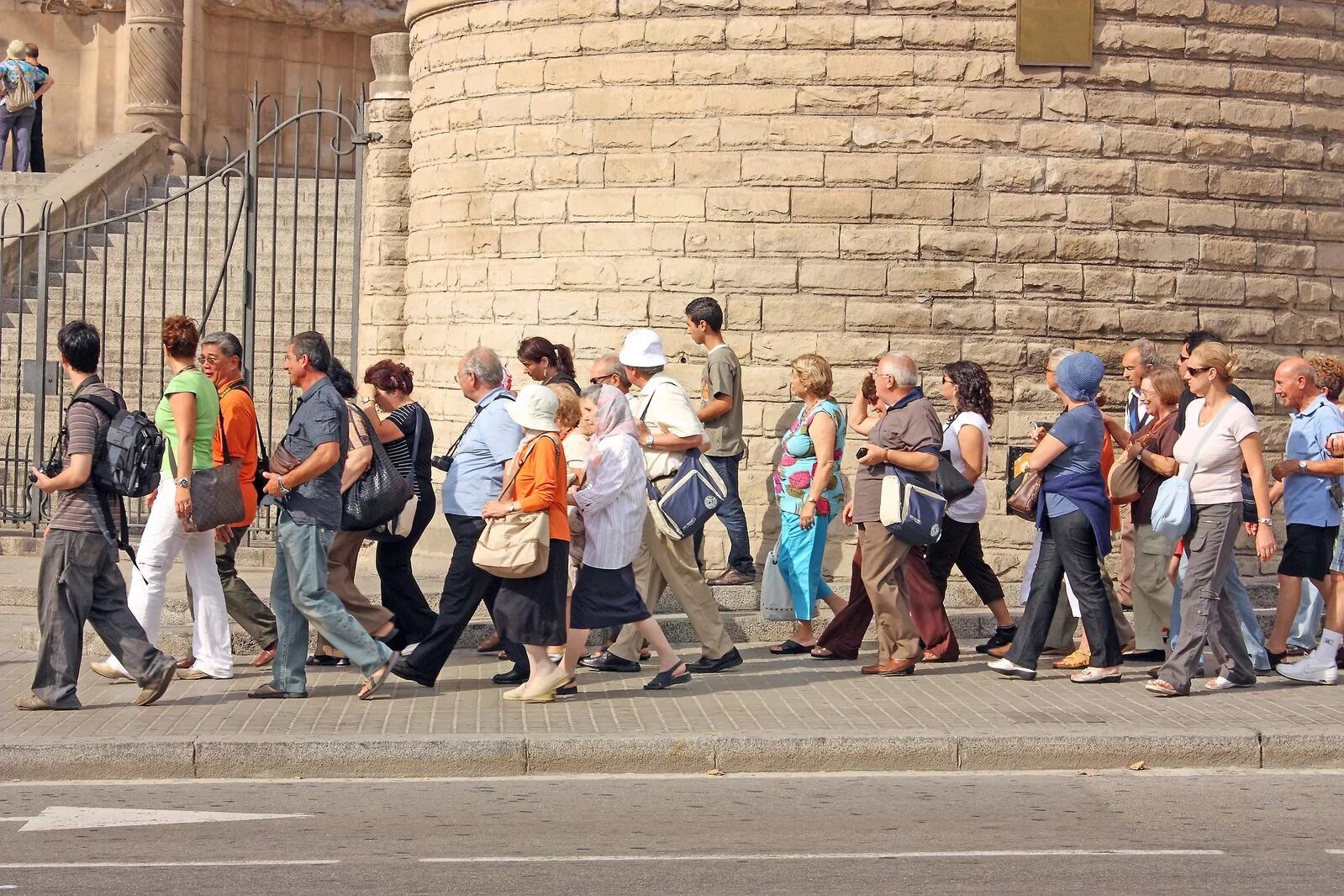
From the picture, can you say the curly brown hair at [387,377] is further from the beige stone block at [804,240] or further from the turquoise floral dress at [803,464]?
the beige stone block at [804,240]

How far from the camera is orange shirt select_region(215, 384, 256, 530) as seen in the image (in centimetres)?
956

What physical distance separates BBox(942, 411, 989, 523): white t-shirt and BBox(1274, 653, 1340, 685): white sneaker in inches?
74.2

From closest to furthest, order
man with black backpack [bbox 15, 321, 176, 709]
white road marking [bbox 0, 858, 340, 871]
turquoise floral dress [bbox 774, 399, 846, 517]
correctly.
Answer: white road marking [bbox 0, 858, 340, 871] → man with black backpack [bbox 15, 321, 176, 709] → turquoise floral dress [bbox 774, 399, 846, 517]

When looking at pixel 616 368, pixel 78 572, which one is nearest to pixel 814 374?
pixel 616 368

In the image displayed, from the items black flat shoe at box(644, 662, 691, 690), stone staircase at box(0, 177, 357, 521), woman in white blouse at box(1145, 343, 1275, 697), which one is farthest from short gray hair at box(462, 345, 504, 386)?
stone staircase at box(0, 177, 357, 521)

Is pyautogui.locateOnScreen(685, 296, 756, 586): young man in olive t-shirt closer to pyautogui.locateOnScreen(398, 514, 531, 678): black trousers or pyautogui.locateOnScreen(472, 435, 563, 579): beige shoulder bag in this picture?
pyautogui.locateOnScreen(398, 514, 531, 678): black trousers

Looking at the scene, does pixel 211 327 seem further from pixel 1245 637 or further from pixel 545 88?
pixel 1245 637

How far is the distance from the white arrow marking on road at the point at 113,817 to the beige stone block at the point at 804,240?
681 centimetres

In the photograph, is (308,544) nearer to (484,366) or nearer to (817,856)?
(484,366)

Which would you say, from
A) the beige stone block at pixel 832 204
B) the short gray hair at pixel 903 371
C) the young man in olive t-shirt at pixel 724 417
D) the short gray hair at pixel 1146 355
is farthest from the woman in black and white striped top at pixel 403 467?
the short gray hair at pixel 1146 355

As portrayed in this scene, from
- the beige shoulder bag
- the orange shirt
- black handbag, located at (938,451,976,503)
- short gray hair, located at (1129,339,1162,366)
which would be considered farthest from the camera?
short gray hair, located at (1129,339,1162,366)

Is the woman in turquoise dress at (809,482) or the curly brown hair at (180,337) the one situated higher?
the curly brown hair at (180,337)

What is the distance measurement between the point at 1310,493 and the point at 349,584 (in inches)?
205

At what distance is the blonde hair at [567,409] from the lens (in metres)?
9.17
